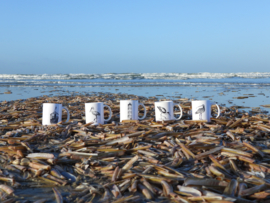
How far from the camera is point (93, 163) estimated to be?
2.10 m

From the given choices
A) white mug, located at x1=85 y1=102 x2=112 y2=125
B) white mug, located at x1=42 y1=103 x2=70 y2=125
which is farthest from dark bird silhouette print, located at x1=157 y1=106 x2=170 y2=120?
white mug, located at x1=42 y1=103 x2=70 y2=125

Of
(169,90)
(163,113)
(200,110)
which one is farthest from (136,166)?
(169,90)

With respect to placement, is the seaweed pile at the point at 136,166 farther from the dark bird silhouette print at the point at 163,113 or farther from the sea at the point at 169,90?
the sea at the point at 169,90

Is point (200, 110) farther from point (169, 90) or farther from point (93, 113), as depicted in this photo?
point (169, 90)

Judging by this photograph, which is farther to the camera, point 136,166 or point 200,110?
point 200,110

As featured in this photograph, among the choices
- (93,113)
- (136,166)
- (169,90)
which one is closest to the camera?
(136,166)

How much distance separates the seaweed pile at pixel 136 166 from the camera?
1.67 m

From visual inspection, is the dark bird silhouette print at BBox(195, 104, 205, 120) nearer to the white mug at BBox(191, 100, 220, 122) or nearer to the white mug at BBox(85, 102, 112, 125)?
the white mug at BBox(191, 100, 220, 122)

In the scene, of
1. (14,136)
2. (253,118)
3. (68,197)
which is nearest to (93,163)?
(68,197)

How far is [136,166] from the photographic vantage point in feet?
6.82

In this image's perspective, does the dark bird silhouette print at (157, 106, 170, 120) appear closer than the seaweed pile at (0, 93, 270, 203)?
No

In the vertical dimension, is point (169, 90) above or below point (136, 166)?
above

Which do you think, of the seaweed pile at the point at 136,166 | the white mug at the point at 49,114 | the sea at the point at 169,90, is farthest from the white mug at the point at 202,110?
the sea at the point at 169,90

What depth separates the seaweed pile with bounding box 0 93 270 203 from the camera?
1.67 m
